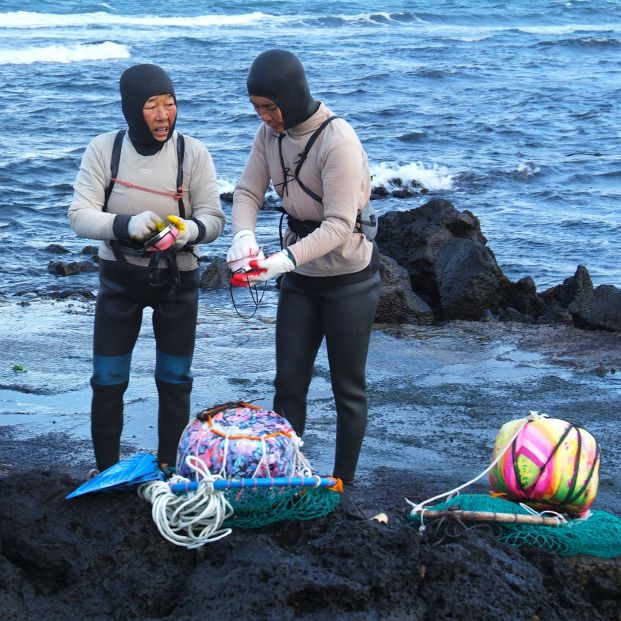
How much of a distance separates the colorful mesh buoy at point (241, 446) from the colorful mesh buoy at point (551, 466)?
87 centimetres

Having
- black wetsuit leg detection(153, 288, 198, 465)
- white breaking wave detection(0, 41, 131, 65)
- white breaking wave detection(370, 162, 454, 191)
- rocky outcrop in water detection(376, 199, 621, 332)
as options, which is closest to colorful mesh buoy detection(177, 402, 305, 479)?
black wetsuit leg detection(153, 288, 198, 465)

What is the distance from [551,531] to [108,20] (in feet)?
118

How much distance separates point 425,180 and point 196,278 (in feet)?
38.8

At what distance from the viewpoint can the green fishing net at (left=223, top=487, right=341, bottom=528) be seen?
376 centimetres

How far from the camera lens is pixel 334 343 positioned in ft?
15.2

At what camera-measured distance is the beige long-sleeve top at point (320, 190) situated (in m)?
4.30

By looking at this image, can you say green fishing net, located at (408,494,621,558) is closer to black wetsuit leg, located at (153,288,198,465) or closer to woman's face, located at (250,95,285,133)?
black wetsuit leg, located at (153,288,198,465)

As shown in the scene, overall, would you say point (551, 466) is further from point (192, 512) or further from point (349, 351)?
point (192, 512)

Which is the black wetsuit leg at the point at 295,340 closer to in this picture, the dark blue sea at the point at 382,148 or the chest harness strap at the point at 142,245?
the chest harness strap at the point at 142,245

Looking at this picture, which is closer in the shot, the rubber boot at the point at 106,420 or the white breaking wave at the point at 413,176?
the rubber boot at the point at 106,420

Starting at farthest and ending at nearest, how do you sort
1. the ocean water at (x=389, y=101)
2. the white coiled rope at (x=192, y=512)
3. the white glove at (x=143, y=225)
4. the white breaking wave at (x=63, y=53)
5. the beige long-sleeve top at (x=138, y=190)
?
the white breaking wave at (x=63, y=53)
the ocean water at (x=389, y=101)
the beige long-sleeve top at (x=138, y=190)
the white glove at (x=143, y=225)
the white coiled rope at (x=192, y=512)

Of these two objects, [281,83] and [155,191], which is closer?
[281,83]

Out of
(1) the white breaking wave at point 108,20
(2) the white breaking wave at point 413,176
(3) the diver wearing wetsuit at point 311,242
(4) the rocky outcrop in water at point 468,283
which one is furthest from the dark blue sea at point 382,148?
(3) the diver wearing wetsuit at point 311,242

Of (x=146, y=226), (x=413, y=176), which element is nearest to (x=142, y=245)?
(x=146, y=226)
